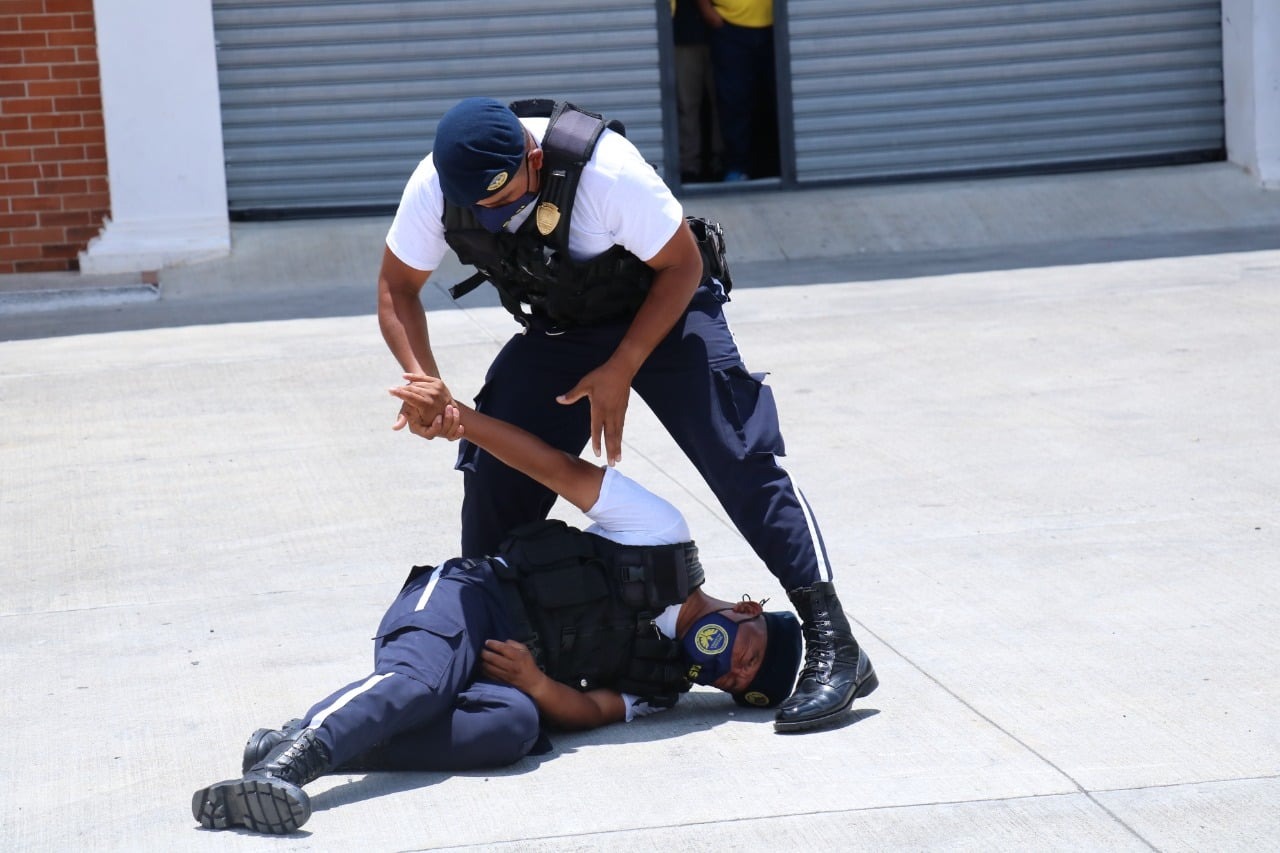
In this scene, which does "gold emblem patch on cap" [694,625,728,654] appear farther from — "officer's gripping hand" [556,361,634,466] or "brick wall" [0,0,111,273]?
"brick wall" [0,0,111,273]

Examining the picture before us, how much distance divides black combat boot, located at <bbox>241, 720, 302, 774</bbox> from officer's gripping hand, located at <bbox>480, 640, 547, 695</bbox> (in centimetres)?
41

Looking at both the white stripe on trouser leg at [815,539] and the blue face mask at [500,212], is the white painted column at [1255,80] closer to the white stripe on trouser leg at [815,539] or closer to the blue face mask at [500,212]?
the white stripe on trouser leg at [815,539]

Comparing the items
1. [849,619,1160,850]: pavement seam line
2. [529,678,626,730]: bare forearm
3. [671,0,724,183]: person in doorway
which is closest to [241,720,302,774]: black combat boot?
[529,678,626,730]: bare forearm

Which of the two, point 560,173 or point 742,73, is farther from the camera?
point 742,73

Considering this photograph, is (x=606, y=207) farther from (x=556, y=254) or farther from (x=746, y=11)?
(x=746, y=11)

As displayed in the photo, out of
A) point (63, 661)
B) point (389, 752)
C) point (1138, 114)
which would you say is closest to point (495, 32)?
point (1138, 114)

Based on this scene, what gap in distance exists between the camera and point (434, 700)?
129 inches

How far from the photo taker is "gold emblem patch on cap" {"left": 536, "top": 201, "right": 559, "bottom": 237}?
11.7 ft

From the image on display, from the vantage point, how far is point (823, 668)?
365 cm

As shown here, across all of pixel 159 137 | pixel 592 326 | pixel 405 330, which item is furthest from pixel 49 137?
pixel 592 326

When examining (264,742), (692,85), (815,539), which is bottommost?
(264,742)

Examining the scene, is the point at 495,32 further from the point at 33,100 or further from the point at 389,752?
the point at 389,752

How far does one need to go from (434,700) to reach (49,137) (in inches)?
300

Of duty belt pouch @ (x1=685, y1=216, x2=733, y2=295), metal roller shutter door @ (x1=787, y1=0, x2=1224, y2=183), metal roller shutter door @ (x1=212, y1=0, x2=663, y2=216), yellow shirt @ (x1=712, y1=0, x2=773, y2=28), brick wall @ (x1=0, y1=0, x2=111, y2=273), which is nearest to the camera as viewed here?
duty belt pouch @ (x1=685, y1=216, x2=733, y2=295)
